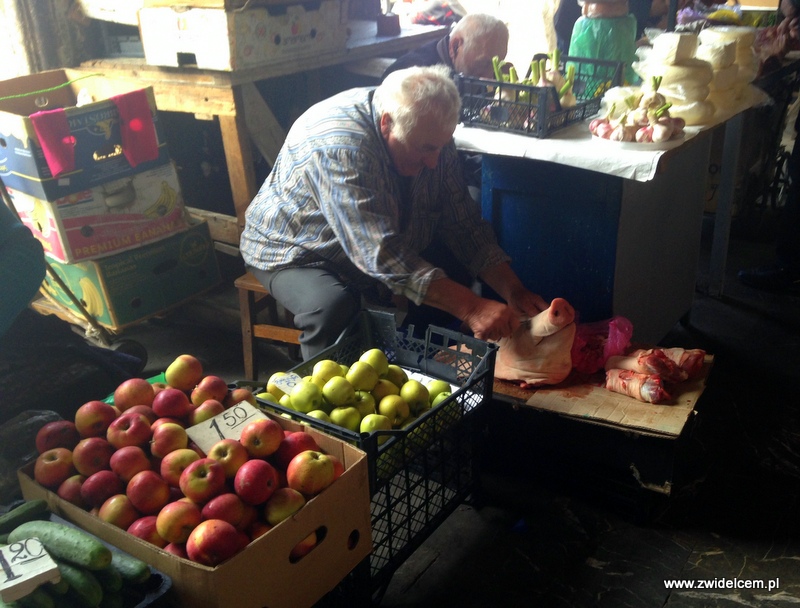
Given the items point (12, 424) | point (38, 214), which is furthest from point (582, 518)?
point (38, 214)

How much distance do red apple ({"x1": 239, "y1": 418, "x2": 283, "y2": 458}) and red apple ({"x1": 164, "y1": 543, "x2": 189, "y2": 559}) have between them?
0.23 metres

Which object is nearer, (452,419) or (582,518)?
(452,419)

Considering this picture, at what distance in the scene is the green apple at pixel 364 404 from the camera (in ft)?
5.80

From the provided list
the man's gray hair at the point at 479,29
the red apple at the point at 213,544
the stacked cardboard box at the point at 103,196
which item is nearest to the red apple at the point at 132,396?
the red apple at the point at 213,544

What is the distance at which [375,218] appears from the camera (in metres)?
2.04

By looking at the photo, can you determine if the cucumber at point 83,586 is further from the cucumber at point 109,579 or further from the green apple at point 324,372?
the green apple at point 324,372

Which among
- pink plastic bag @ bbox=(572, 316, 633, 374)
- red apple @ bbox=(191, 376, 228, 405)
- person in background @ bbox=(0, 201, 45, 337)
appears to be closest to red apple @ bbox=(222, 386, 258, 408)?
red apple @ bbox=(191, 376, 228, 405)

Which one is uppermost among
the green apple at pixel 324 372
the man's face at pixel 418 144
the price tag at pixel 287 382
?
the man's face at pixel 418 144

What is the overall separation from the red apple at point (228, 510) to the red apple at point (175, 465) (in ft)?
0.36

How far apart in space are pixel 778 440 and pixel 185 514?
78.0 inches

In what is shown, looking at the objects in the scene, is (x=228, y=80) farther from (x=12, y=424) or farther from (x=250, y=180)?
(x=12, y=424)

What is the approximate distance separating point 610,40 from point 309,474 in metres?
2.07

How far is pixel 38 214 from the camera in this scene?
2.68 metres

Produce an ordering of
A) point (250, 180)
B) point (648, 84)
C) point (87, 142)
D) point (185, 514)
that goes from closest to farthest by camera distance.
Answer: point (185, 514), point (648, 84), point (87, 142), point (250, 180)
